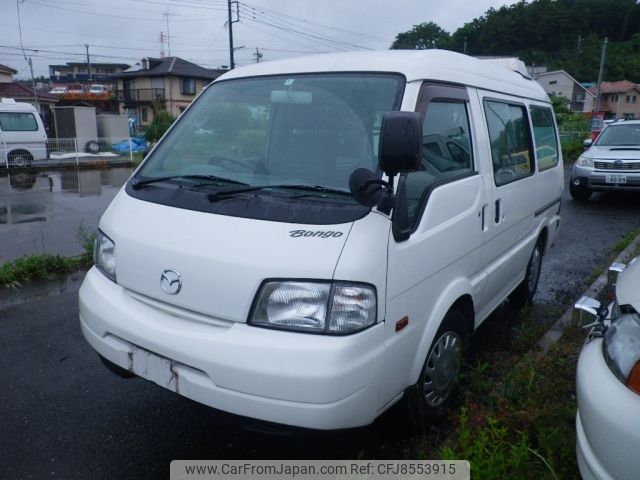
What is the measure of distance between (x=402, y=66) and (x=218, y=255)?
53.9 inches

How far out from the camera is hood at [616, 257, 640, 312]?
197cm

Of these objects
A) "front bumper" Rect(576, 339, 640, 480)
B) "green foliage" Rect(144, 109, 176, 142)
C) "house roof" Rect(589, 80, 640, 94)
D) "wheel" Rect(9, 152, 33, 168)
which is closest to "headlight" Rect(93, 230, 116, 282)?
"front bumper" Rect(576, 339, 640, 480)

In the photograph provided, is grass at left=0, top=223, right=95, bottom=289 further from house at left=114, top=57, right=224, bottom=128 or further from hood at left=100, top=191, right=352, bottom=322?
house at left=114, top=57, right=224, bottom=128

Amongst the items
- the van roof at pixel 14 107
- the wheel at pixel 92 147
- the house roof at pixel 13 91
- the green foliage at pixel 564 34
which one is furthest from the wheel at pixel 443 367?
the green foliage at pixel 564 34

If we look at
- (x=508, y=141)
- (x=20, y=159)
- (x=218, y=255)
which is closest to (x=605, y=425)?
(x=218, y=255)

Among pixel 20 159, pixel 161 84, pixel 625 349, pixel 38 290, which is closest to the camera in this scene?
pixel 625 349

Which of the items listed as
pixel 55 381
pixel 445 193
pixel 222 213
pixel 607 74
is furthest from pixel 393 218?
pixel 607 74

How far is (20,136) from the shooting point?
53.9 feet

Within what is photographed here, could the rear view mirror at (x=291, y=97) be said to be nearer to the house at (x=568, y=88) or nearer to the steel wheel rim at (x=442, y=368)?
the steel wheel rim at (x=442, y=368)

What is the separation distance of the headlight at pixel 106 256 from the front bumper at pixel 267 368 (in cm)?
45

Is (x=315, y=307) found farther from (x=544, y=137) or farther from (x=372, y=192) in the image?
(x=544, y=137)

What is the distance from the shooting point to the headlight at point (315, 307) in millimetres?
2064

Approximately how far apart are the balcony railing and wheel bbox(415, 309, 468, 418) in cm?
4523

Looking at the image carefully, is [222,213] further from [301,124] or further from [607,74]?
[607,74]
